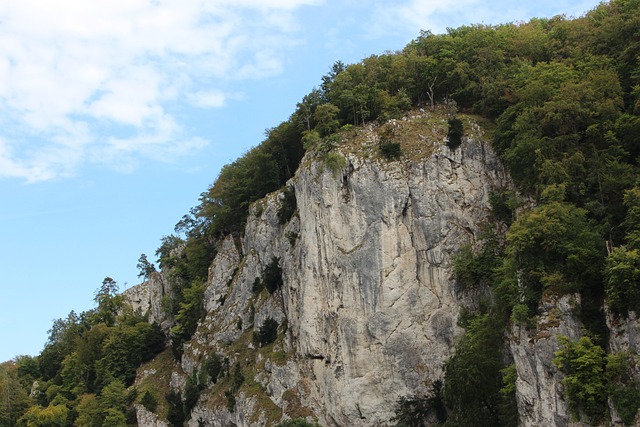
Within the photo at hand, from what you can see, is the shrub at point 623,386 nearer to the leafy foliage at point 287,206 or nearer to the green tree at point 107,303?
the leafy foliage at point 287,206

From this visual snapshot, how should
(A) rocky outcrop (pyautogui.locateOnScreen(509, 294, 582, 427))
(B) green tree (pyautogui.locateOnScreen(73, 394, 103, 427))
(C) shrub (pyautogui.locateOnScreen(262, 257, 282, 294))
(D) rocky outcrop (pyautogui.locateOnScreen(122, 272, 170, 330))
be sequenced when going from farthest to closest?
(D) rocky outcrop (pyautogui.locateOnScreen(122, 272, 170, 330))
(B) green tree (pyautogui.locateOnScreen(73, 394, 103, 427))
(C) shrub (pyautogui.locateOnScreen(262, 257, 282, 294))
(A) rocky outcrop (pyautogui.locateOnScreen(509, 294, 582, 427))

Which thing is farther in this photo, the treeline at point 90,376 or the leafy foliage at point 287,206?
the treeline at point 90,376

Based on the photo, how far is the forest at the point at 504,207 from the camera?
3422 centimetres

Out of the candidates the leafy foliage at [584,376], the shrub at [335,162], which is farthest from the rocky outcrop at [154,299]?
the leafy foliage at [584,376]

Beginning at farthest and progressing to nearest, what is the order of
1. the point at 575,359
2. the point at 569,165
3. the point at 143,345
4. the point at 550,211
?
1. the point at 143,345
2. the point at 569,165
3. the point at 550,211
4. the point at 575,359

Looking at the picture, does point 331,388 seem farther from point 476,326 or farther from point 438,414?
point 476,326

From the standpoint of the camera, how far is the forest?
34.2 metres

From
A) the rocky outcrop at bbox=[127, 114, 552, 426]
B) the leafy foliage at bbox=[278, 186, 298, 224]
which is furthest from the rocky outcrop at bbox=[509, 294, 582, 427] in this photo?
the leafy foliage at bbox=[278, 186, 298, 224]

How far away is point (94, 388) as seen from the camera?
66.4m

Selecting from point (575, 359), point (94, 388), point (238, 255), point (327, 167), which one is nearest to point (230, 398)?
point (238, 255)

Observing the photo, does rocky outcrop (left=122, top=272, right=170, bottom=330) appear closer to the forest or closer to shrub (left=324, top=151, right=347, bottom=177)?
the forest

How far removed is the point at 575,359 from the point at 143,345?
4365 cm

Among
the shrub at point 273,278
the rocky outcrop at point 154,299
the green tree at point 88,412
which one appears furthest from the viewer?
the rocky outcrop at point 154,299

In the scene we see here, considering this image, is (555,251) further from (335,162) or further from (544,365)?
(335,162)
